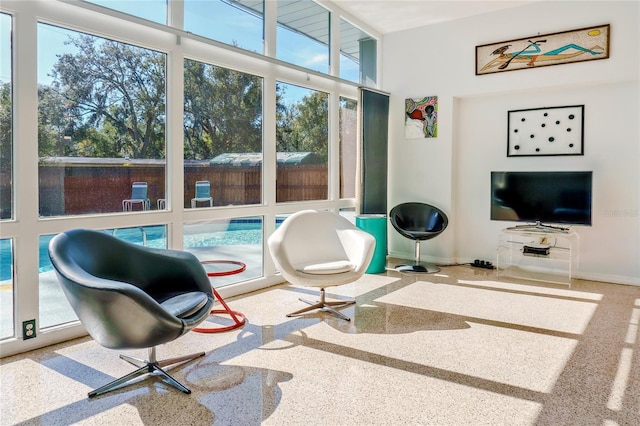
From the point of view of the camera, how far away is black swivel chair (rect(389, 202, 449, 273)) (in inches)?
219

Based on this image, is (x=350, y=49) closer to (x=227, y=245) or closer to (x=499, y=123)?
(x=499, y=123)

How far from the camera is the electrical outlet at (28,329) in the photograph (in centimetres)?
293

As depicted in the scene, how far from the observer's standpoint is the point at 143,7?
3504 mm

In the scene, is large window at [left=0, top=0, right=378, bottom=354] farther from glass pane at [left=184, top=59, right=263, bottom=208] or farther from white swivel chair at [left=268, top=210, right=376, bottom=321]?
white swivel chair at [left=268, top=210, right=376, bottom=321]

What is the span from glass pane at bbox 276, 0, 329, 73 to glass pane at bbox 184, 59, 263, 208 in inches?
25.2

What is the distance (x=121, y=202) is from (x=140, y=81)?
991mm

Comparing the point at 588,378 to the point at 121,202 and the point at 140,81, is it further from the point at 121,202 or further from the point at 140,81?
the point at 140,81

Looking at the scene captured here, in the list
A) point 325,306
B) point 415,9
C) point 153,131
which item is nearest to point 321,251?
point 325,306

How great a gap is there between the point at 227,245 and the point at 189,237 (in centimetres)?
49

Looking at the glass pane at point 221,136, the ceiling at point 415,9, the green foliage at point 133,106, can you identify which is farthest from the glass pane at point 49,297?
the ceiling at point 415,9

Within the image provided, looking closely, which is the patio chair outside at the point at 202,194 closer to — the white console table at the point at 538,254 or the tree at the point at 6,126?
the tree at the point at 6,126

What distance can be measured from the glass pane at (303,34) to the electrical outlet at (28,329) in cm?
339

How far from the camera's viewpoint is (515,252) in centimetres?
572

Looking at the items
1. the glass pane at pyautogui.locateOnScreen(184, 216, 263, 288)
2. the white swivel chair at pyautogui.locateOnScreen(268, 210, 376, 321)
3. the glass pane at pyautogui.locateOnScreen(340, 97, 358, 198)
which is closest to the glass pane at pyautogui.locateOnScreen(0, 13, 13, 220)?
the glass pane at pyautogui.locateOnScreen(184, 216, 263, 288)
